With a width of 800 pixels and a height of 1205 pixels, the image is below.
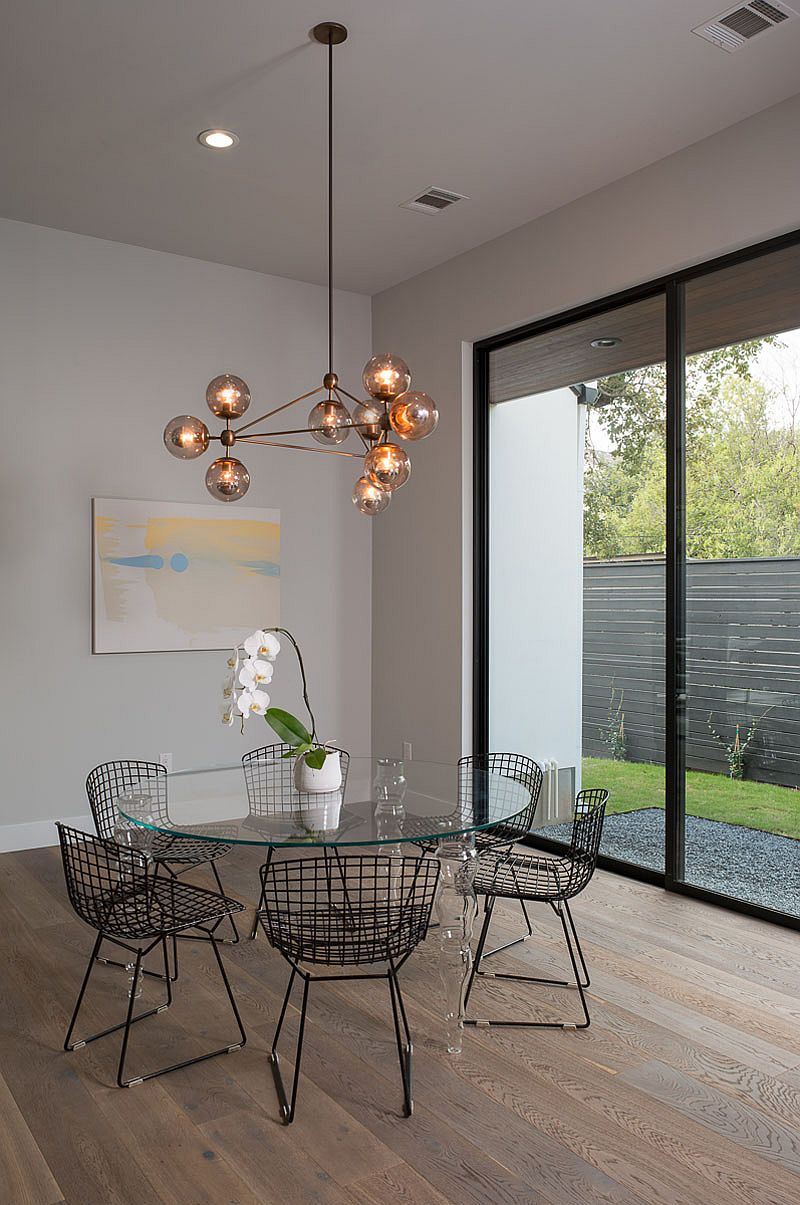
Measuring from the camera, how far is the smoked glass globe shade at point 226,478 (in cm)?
359

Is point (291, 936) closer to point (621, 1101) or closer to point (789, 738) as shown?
point (621, 1101)

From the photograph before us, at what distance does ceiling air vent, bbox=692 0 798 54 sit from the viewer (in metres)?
3.14

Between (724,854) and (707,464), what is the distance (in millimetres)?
1704

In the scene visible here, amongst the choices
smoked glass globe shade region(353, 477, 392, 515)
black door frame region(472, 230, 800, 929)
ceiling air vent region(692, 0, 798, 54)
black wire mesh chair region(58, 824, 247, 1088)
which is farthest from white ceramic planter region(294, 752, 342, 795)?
ceiling air vent region(692, 0, 798, 54)

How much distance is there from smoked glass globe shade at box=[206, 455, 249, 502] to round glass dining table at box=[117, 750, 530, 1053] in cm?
110

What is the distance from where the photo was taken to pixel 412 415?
3117 millimetres

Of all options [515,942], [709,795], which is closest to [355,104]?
[709,795]

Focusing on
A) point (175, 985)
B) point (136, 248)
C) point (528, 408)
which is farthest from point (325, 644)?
point (175, 985)

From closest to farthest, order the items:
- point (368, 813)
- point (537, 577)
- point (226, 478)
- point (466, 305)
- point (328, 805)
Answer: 1. point (368, 813)
2. point (328, 805)
3. point (226, 478)
4. point (537, 577)
5. point (466, 305)

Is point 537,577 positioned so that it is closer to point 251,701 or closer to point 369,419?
point 369,419

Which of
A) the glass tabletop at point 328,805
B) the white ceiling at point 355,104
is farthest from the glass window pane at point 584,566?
the glass tabletop at point 328,805

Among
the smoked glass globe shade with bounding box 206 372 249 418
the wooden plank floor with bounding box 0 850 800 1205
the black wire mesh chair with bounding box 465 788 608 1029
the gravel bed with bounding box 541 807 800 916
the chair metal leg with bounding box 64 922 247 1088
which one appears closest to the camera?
the wooden plank floor with bounding box 0 850 800 1205

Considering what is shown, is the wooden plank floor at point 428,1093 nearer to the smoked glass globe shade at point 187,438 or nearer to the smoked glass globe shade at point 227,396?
the smoked glass globe shade at point 187,438

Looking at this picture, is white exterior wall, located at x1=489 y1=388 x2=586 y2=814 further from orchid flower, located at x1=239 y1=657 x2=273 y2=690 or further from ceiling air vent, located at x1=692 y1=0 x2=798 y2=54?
orchid flower, located at x1=239 y1=657 x2=273 y2=690
